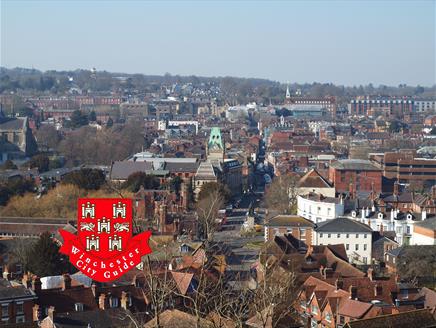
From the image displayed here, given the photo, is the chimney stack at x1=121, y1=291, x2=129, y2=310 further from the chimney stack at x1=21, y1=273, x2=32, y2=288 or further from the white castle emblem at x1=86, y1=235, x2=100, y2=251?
the white castle emblem at x1=86, y1=235, x2=100, y2=251

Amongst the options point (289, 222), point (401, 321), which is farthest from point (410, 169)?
point (401, 321)

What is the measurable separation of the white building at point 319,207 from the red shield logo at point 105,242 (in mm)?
23162

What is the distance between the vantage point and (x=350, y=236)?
31.4m

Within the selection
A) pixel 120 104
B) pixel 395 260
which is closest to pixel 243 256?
pixel 395 260

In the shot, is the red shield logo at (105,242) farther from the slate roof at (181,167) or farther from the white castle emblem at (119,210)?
the slate roof at (181,167)

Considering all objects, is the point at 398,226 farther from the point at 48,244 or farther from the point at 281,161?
the point at 281,161

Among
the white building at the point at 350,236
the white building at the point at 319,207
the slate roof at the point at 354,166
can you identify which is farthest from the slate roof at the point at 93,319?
the slate roof at the point at 354,166

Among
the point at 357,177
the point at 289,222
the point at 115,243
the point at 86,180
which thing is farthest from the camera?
the point at 357,177

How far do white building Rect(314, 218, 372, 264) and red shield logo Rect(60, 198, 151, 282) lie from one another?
60.9 ft

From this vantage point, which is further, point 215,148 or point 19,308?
point 215,148

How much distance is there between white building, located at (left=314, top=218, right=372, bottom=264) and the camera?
30938 mm

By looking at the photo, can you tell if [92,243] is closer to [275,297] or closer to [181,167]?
[275,297]

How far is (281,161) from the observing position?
60594 mm

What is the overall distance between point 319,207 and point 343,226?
468 centimetres
